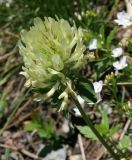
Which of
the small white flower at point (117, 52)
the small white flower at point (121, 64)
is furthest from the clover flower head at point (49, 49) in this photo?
the small white flower at point (117, 52)

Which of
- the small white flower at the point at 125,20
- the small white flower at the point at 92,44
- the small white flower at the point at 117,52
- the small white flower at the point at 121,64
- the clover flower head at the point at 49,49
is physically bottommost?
the small white flower at the point at 121,64

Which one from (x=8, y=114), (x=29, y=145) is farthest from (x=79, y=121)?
(x=8, y=114)

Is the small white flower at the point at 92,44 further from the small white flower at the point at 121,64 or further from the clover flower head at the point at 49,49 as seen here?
the clover flower head at the point at 49,49

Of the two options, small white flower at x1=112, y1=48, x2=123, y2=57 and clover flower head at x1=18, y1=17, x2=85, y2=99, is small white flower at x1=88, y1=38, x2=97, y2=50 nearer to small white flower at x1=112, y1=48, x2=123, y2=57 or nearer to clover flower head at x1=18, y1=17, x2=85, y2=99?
small white flower at x1=112, y1=48, x2=123, y2=57

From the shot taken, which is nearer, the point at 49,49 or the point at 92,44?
the point at 49,49

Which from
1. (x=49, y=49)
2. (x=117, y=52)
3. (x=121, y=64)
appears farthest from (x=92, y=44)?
(x=49, y=49)

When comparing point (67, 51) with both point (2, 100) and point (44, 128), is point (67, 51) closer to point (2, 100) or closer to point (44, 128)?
point (44, 128)

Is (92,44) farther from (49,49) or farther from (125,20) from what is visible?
(49,49)

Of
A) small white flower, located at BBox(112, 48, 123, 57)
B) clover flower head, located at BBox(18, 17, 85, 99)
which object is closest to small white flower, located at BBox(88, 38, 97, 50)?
small white flower, located at BBox(112, 48, 123, 57)
